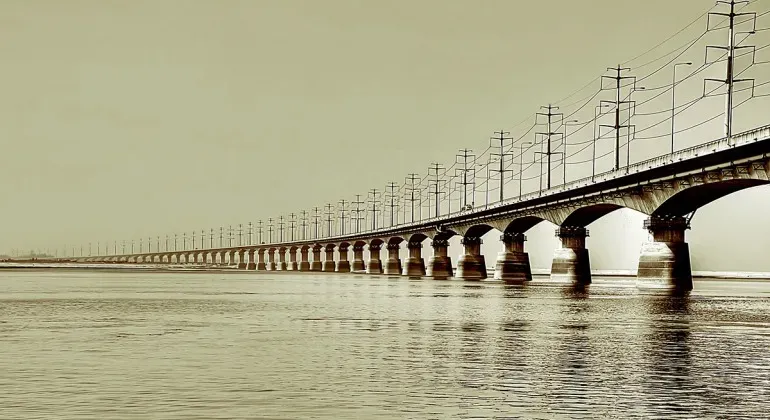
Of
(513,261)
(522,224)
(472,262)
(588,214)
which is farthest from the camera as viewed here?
(472,262)

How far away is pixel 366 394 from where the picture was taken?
63.0 ft

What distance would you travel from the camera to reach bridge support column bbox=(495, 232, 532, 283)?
133875mm

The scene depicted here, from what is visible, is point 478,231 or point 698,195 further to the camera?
point 478,231

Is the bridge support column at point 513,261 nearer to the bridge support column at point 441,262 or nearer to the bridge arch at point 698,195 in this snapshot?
the bridge support column at point 441,262

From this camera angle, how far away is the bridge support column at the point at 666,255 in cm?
8850

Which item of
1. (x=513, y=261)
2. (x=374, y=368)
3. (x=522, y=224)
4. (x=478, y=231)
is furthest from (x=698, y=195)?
(x=478, y=231)

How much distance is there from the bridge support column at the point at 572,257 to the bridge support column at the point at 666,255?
21.7 meters

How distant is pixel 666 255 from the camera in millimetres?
89438

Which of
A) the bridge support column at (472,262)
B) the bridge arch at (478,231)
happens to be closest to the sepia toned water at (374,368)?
the bridge arch at (478,231)

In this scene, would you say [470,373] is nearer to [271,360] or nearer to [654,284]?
[271,360]

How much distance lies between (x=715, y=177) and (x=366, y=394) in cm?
5965

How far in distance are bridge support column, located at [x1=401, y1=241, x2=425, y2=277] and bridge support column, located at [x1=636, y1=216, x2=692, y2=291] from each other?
97.4 meters

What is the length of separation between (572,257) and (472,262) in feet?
133

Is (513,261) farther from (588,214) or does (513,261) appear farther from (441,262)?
(441,262)
